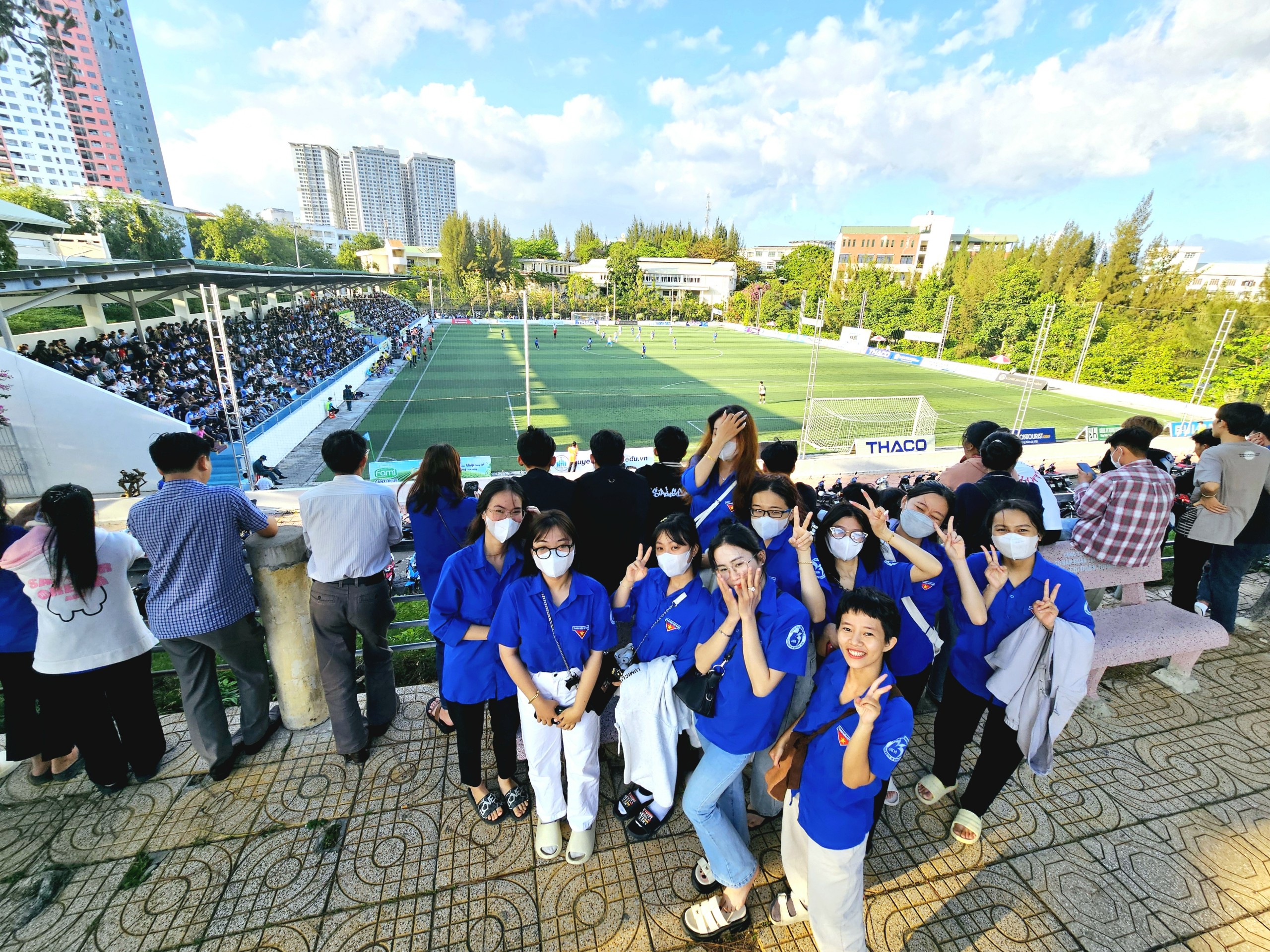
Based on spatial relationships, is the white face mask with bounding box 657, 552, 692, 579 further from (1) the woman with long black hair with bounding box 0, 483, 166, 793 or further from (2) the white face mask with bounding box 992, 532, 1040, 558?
(1) the woman with long black hair with bounding box 0, 483, 166, 793

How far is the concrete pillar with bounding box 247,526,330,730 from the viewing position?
3.02 meters

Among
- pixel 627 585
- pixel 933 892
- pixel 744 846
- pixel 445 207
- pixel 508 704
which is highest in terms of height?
pixel 445 207

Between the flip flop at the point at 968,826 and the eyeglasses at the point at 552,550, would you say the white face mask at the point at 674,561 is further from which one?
the flip flop at the point at 968,826

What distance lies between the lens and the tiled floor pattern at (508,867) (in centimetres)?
234

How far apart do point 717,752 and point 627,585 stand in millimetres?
798

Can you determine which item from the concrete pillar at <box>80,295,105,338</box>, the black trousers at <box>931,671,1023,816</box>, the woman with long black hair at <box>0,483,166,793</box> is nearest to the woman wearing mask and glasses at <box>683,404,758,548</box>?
the black trousers at <box>931,671,1023,816</box>

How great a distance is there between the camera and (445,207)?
548 feet

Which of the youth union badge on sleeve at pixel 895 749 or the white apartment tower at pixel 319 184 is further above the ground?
the white apartment tower at pixel 319 184

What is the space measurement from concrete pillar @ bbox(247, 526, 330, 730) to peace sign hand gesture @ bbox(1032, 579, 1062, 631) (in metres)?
3.59

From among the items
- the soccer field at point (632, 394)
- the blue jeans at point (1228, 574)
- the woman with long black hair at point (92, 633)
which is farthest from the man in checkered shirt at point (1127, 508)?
the soccer field at point (632, 394)

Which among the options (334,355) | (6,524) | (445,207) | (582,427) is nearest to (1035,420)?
(582,427)

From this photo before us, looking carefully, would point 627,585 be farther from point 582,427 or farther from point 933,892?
point 582,427

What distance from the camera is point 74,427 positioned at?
1138 cm

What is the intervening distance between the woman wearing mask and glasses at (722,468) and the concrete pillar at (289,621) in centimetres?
220
